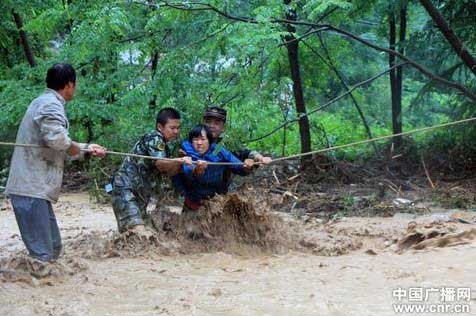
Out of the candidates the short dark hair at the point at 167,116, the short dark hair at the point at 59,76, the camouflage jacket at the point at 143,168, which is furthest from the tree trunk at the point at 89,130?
the short dark hair at the point at 59,76

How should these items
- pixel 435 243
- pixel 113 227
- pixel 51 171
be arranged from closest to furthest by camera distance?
pixel 51 171 < pixel 435 243 < pixel 113 227

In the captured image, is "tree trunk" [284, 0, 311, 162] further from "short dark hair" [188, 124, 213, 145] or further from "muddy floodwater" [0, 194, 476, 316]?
"short dark hair" [188, 124, 213, 145]

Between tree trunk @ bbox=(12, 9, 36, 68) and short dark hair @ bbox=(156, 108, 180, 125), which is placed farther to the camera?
tree trunk @ bbox=(12, 9, 36, 68)

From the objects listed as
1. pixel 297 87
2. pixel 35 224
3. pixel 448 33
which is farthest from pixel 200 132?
pixel 297 87

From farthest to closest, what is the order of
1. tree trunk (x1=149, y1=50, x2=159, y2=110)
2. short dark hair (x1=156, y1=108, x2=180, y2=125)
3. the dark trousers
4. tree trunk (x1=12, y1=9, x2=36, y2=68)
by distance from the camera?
1. tree trunk (x1=12, y1=9, x2=36, y2=68)
2. tree trunk (x1=149, y1=50, x2=159, y2=110)
3. short dark hair (x1=156, y1=108, x2=180, y2=125)
4. the dark trousers

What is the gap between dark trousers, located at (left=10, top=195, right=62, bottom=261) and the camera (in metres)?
5.46

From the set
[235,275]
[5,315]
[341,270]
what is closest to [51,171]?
[5,315]

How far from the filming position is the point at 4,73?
45.2 ft

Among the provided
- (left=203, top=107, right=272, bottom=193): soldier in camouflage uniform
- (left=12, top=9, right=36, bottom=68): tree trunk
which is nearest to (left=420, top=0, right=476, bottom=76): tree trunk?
(left=203, top=107, right=272, bottom=193): soldier in camouflage uniform

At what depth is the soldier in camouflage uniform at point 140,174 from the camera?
264 inches

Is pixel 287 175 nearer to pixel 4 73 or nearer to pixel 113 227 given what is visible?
pixel 113 227

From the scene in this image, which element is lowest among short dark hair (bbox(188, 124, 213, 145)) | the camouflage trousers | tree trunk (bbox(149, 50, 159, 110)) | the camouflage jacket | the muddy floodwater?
the muddy floodwater

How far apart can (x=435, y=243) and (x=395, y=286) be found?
1.49 meters

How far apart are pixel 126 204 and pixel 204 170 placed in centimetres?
86
